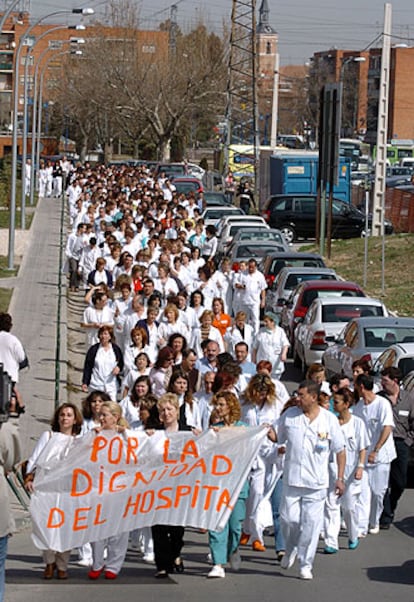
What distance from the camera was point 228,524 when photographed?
1087 centimetres

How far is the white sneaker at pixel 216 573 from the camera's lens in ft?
35.4

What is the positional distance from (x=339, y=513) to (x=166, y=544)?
1843 millimetres

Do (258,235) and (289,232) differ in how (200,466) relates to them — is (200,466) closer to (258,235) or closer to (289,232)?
(258,235)

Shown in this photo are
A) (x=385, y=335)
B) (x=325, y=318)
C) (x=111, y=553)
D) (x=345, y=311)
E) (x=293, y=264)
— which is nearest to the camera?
(x=111, y=553)

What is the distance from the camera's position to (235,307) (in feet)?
80.9

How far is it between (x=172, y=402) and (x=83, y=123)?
95.1 metres

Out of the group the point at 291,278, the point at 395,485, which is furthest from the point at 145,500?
the point at 291,278

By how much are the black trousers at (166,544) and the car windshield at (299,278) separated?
16723 millimetres

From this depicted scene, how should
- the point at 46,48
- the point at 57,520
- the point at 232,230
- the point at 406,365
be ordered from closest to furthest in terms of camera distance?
the point at 57,520 → the point at 406,365 → the point at 232,230 → the point at 46,48

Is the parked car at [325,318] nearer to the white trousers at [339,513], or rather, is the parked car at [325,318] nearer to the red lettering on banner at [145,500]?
the white trousers at [339,513]

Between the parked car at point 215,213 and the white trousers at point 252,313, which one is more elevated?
the parked car at point 215,213

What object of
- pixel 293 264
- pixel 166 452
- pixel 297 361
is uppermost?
pixel 293 264

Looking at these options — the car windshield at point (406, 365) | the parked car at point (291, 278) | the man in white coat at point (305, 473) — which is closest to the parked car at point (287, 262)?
the parked car at point (291, 278)

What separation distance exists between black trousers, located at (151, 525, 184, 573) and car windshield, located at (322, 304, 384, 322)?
1244cm
